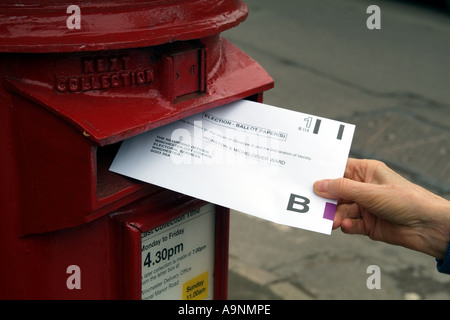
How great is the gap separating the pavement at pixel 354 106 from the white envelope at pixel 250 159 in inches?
62.6

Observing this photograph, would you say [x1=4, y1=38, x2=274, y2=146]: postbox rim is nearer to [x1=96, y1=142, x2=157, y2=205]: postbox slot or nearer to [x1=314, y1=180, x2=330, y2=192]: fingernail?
[x1=96, y1=142, x2=157, y2=205]: postbox slot

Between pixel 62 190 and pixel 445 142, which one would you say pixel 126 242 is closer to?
pixel 62 190

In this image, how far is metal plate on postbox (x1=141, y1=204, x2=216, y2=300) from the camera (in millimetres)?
1964

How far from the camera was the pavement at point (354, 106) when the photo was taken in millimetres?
3465

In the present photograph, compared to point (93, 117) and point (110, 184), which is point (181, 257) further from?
point (93, 117)

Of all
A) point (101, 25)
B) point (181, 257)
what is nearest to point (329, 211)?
point (181, 257)

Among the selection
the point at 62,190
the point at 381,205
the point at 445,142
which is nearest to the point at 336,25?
the point at 445,142

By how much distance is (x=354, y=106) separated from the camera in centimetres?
547

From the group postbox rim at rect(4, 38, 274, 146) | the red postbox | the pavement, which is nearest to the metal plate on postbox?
the red postbox

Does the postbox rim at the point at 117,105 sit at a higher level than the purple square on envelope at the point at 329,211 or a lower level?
higher

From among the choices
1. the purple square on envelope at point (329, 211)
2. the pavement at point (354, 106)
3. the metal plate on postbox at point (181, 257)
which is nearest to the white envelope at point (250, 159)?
the purple square on envelope at point (329, 211)

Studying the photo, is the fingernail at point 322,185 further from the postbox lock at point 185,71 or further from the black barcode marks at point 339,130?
the postbox lock at point 185,71

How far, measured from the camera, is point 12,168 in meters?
1.62

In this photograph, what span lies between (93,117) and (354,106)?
4215 mm
